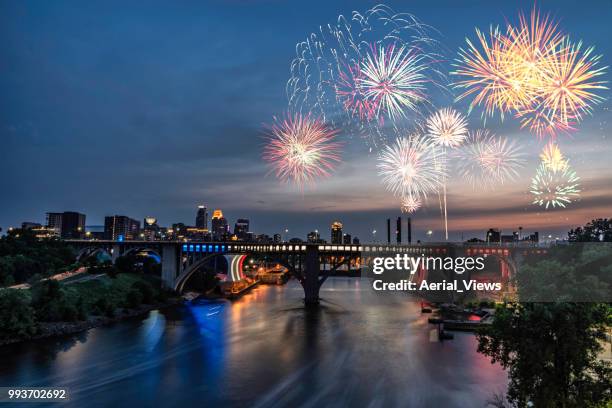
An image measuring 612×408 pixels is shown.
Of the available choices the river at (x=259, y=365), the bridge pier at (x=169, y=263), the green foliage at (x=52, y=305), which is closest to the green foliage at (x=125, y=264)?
the bridge pier at (x=169, y=263)

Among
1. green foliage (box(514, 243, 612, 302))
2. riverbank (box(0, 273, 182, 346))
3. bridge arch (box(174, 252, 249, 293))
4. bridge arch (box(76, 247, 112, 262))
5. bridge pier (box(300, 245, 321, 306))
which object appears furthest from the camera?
bridge arch (box(76, 247, 112, 262))

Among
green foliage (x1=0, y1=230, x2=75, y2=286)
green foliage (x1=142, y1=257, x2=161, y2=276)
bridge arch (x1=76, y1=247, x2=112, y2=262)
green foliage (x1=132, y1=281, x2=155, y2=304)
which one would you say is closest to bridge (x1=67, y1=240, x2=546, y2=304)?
bridge arch (x1=76, y1=247, x2=112, y2=262)

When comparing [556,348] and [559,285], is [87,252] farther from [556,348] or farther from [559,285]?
[559,285]

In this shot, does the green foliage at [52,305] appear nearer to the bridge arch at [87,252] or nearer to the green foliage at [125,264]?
the green foliage at [125,264]

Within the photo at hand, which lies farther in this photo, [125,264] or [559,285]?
[125,264]

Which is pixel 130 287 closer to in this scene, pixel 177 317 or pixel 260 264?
pixel 177 317

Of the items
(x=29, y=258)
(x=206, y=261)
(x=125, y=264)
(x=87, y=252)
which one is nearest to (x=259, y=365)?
(x=206, y=261)

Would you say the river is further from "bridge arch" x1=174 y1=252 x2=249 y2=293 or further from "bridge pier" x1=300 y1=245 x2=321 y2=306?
"bridge arch" x1=174 y1=252 x2=249 y2=293
